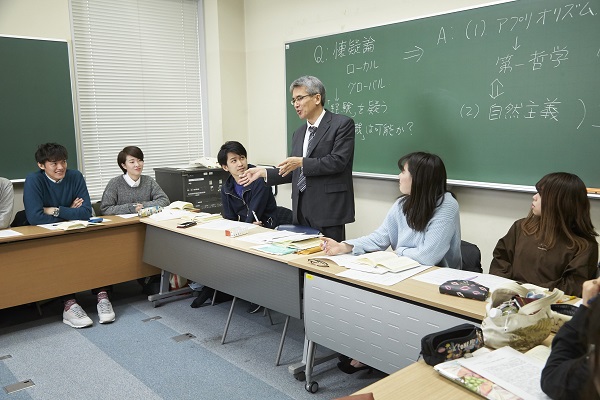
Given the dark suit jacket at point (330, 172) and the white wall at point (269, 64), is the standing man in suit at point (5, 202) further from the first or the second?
the dark suit jacket at point (330, 172)

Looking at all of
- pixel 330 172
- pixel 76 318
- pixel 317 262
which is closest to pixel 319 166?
Answer: pixel 330 172

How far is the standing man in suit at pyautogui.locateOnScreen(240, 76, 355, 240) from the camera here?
3.08 meters

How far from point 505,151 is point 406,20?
1.27 m

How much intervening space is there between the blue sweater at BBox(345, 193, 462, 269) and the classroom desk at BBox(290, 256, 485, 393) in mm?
325

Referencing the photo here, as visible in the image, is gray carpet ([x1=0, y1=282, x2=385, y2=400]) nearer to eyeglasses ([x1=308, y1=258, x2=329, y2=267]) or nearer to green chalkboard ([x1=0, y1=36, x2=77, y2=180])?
eyeglasses ([x1=308, y1=258, x2=329, y2=267])

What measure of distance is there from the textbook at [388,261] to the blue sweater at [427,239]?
98 mm

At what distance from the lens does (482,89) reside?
3387mm

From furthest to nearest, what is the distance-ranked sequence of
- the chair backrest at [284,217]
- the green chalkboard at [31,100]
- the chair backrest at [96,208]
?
→ the chair backrest at [96,208]
the green chalkboard at [31,100]
the chair backrest at [284,217]

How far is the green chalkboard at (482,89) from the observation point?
9.73 ft

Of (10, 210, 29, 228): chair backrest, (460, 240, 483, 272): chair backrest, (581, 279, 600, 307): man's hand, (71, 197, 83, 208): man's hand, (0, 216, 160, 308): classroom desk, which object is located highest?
(581, 279, 600, 307): man's hand

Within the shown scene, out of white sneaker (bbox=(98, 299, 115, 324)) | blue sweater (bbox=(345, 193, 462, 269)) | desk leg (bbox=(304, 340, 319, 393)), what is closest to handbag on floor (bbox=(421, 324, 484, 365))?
blue sweater (bbox=(345, 193, 462, 269))

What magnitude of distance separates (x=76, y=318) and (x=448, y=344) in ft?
9.92

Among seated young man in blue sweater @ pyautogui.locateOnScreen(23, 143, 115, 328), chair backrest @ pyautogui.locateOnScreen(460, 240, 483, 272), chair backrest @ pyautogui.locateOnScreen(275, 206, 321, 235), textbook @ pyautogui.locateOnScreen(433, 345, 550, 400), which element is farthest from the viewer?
seated young man in blue sweater @ pyautogui.locateOnScreen(23, 143, 115, 328)

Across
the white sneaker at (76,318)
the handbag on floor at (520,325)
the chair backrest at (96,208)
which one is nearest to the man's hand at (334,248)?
the handbag on floor at (520,325)
